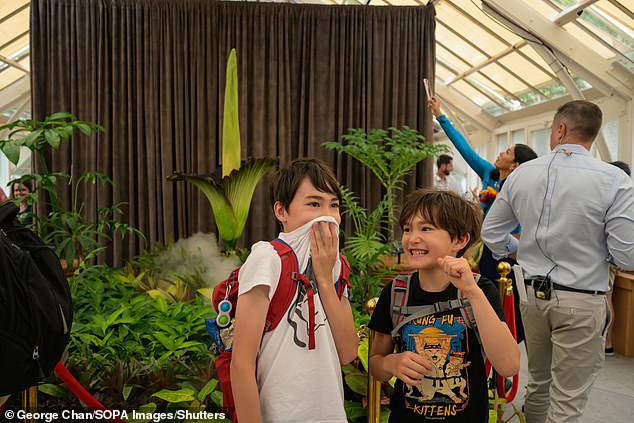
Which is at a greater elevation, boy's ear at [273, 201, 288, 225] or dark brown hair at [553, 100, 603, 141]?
dark brown hair at [553, 100, 603, 141]

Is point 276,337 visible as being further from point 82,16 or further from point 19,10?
point 19,10

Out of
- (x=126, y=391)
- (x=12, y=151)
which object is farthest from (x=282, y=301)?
(x=12, y=151)

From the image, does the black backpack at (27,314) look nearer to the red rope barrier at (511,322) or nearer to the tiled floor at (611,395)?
the red rope barrier at (511,322)

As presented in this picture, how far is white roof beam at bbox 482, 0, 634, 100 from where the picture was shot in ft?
16.6

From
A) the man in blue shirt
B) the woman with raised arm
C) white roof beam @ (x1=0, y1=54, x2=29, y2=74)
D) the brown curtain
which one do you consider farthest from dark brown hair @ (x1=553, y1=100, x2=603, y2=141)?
white roof beam @ (x1=0, y1=54, x2=29, y2=74)

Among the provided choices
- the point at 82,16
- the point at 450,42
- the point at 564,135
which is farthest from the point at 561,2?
the point at 82,16

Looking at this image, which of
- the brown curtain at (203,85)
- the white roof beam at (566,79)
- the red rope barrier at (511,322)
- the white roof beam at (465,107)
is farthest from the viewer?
the white roof beam at (465,107)

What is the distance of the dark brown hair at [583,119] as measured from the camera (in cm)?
185

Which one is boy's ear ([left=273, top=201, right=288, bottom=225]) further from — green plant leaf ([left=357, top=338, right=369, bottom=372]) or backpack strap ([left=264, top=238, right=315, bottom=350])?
green plant leaf ([left=357, top=338, right=369, bottom=372])

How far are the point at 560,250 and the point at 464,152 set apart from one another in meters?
1.24

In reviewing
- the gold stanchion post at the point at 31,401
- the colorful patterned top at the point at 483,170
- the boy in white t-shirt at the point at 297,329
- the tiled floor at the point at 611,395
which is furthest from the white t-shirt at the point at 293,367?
the colorful patterned top at the point at 483,170

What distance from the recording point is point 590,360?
1.78 m

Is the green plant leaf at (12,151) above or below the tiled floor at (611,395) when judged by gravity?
above

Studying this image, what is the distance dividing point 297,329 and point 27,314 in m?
0.57
